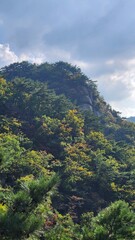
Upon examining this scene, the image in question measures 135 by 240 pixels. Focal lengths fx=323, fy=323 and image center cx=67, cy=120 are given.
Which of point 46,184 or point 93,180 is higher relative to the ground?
point 93,180

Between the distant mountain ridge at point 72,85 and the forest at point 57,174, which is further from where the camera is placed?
the distant mountain ridge at point 72,85

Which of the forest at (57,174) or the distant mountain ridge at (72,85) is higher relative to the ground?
the distant mountain ridge at (72,85)

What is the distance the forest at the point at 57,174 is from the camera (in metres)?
16.8

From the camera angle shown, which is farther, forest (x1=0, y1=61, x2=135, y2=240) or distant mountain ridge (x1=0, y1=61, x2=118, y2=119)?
distant mountain ridge (x1=0, y1=61, x2=118, y2=119)

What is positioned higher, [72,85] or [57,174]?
[72,85]

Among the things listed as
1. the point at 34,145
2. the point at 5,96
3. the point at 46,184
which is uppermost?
the point at 5,96

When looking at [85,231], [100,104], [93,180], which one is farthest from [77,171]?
[100,104]

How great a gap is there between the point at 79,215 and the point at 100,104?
50.2m

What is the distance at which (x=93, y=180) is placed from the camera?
124ft

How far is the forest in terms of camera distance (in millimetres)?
16828

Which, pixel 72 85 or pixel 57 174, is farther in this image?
pixel 72 85

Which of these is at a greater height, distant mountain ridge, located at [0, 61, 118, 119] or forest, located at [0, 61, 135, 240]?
distant mountain ridge, located at [0, 61, 118, 119]

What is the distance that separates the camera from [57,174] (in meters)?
18.2

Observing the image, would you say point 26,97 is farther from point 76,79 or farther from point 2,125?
point 76,79
